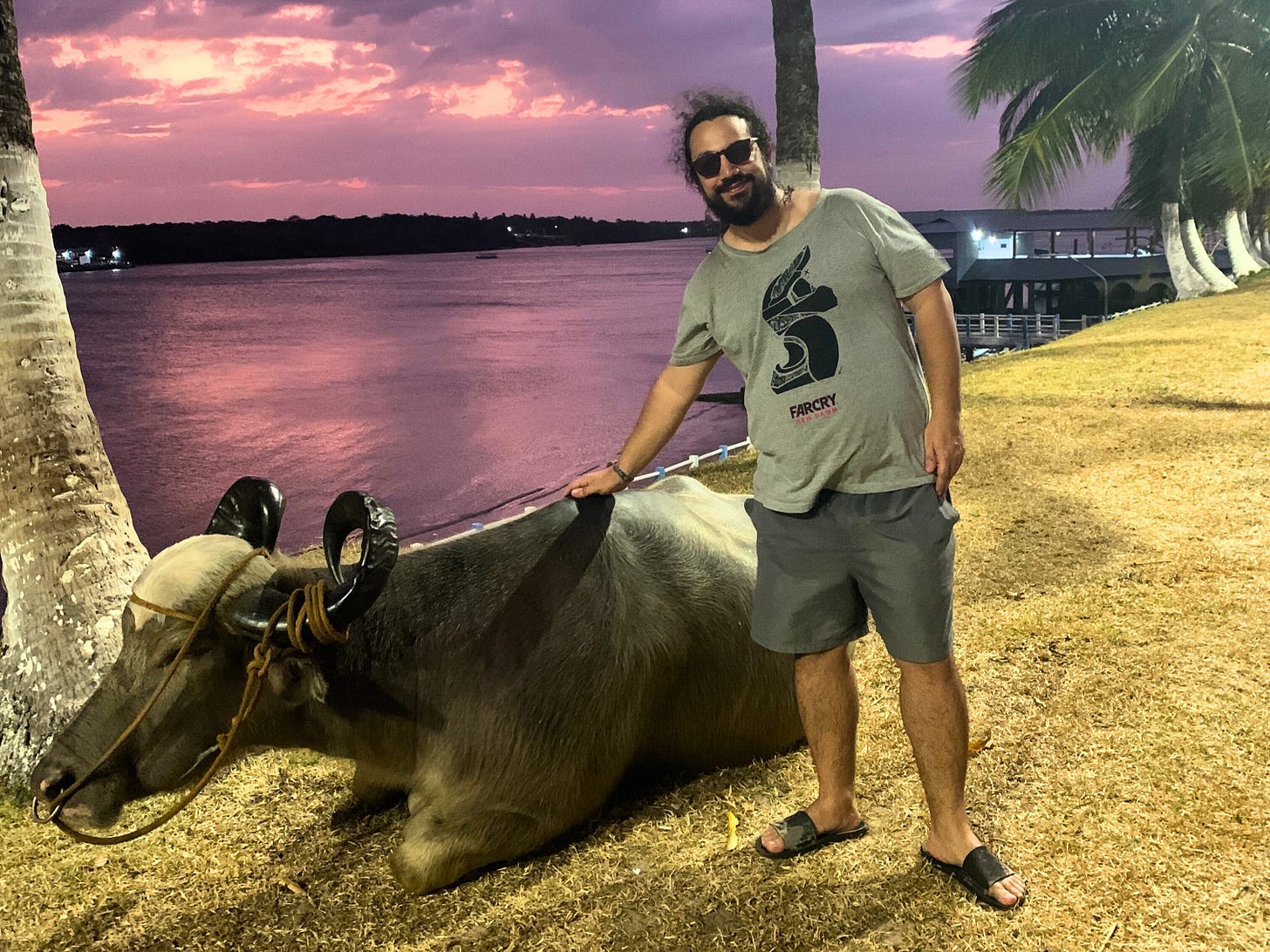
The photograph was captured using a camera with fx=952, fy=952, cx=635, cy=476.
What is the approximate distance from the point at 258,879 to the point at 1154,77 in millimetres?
21144

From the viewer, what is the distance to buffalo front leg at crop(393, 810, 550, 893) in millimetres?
2871

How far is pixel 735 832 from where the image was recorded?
3.19 meters

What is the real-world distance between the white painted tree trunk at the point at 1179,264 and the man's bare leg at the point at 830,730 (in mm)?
24611

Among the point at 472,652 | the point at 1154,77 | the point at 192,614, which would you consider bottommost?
the point at 472,652

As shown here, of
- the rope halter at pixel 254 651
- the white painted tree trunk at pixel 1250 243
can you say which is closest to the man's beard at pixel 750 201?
the rope halter at pixel 254 651

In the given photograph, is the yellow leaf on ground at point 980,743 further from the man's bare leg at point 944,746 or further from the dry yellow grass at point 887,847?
the man's bare leg at point 944,746

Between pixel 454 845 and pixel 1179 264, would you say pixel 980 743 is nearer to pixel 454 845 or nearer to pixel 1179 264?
pixel 454 845

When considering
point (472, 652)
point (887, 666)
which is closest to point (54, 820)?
point (472, 652)

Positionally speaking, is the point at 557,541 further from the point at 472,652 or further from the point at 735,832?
the point at 735,832

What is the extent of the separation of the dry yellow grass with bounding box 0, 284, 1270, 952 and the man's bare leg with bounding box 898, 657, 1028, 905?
13cm

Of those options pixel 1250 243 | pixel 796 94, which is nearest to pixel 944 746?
pixel 796 94

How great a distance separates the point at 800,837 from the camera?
9.93ft

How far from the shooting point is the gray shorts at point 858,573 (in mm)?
2592

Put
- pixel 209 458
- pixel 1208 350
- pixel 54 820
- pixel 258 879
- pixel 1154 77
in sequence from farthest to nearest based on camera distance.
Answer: pixel 209 458 → pixel 1154 77 → pixel 1208 350 → pixel 258 879 → pixel 54 820
